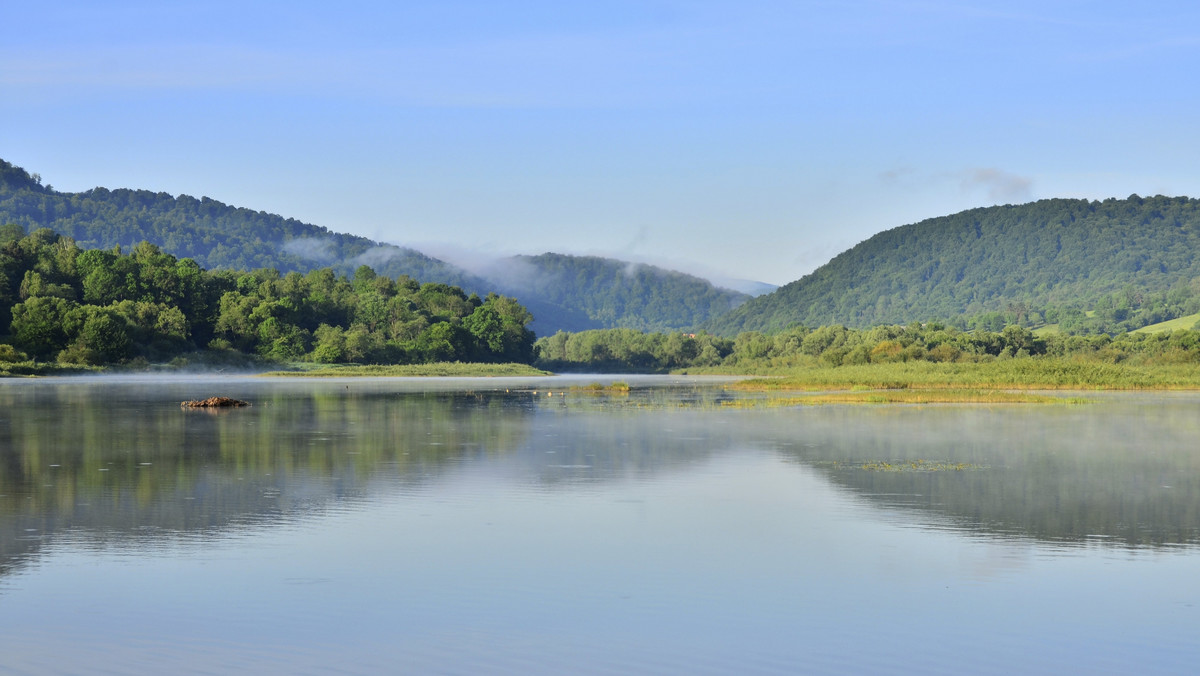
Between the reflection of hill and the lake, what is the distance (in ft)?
0.48

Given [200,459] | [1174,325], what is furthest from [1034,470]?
[1174,325]

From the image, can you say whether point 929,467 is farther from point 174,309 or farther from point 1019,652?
point 174,309

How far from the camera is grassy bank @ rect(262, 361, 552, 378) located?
449 ft

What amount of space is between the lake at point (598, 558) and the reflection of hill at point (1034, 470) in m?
0.15

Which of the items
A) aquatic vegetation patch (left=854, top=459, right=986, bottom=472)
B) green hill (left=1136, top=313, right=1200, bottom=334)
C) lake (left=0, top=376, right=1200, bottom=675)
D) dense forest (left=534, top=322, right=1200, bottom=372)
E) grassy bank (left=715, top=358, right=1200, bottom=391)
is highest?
green hill (left=1136, top=313, right=1200, bottom=334)

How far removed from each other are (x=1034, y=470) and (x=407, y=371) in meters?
123

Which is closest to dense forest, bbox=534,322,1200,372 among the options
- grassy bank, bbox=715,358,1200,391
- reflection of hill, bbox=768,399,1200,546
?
grassy bank, bbox=715,358,1200,391

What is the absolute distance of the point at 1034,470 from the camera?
2644cm

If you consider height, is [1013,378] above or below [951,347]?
below

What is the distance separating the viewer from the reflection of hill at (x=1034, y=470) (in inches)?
738

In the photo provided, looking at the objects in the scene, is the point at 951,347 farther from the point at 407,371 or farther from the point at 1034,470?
the point at 1034,470

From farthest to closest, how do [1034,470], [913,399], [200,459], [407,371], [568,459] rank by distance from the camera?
1. [407,371]
2. [913,399]
3. [568,459]
4. [200,459]
5. [1034,470]

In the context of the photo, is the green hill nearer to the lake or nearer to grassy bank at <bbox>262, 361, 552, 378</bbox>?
grassy bank at <bbox>262, 361, 552, 378</bbox>

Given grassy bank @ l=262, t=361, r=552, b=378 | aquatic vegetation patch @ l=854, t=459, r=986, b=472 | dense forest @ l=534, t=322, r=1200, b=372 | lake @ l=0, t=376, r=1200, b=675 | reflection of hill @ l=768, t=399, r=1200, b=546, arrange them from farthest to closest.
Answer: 1. grassy bank @ l=262, t=361, r=552, b=378
2. dense forest @ l=534, t=322, r=1200, b=372
3. aquatic vegetation patch @ l=854, t=459, r=986, b=472
4. reflection of hill @ l=768, t=399, r=1200, b=546
5. lake @ l=0, t=376, r=1200, b=675
